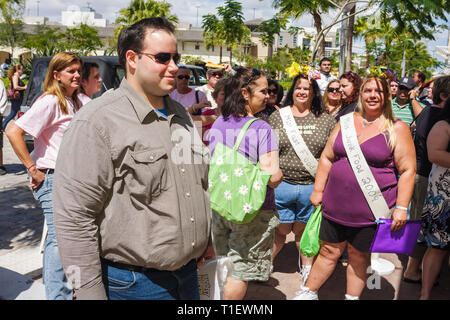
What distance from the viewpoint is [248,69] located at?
3490 mm

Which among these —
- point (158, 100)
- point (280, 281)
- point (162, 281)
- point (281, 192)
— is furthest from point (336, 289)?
point (158, 100)

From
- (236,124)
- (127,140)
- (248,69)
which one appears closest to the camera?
(127,140)

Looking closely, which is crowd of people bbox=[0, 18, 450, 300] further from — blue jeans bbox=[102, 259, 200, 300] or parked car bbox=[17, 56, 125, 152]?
parked car bbox=[17, 56, 125, 152]

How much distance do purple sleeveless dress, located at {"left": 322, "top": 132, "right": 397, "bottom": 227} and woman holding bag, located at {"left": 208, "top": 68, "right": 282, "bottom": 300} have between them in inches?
19.7

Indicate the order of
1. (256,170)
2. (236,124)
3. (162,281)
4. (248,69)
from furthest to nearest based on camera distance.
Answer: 1. (248,69)
2. (236,124)
3. (256,170)
4. (162,281)

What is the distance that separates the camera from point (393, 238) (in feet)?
10.9

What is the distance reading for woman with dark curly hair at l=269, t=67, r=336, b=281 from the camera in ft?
13.4

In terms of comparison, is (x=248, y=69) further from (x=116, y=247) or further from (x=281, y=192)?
(x=116, y=247)

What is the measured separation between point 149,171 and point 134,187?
0.09 meters

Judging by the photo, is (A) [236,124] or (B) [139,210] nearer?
(B) [139,210]

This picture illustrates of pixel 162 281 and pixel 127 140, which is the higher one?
pixel 127 140

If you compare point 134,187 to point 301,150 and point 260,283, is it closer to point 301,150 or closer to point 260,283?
point 301,150

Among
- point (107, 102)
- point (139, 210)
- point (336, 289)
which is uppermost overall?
point (107, 102)
